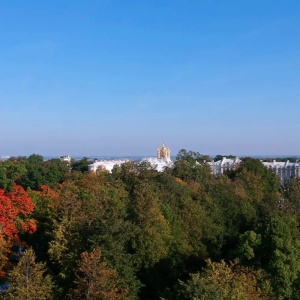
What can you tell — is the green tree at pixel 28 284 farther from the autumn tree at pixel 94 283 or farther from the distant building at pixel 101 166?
the distant building at pixel 101 166

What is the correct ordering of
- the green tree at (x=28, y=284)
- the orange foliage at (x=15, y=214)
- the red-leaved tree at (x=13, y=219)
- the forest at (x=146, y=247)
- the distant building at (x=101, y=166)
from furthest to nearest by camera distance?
1. the distant building at (x=101, y=166)
2. the orange foliage at (x=15, y=214)
3. the red-leaved tree at (x=13, y=219)
4. the forest at (x=146, y=247)
5. the green tree at (x=28, y=284)

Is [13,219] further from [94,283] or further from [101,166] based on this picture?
[101,166]

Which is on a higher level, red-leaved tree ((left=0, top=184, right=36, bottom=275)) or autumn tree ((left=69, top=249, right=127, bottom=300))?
red-leaved tree ((left=0, top=184, right=36, bottom=275))

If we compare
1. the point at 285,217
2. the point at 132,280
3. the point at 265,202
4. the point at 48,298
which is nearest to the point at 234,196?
the point at 265,202

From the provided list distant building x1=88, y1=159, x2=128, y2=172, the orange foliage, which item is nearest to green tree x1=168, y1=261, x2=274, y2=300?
the orange foliage

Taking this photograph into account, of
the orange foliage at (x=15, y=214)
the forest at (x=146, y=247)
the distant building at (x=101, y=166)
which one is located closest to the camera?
the forest at (x=146, y=247)

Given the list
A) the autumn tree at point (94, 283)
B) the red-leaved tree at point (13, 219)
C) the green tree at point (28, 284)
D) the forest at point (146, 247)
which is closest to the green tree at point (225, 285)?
the forest at point (146, 247)

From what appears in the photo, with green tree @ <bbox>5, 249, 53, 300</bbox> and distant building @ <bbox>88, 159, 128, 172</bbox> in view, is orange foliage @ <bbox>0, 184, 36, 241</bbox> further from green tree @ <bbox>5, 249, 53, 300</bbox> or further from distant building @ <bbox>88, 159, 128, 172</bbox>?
distant building @ <bbox>88, 159, 128, 172</bbox>

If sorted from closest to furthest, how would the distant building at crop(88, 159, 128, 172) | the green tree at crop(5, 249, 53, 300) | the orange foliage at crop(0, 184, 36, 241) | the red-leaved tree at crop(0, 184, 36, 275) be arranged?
the green tree at crop(5, 249, 53, 300) → the red-leaved tree at crop(0, 184, 36, 275) → the orange foliage at crop(0, 184, 36, 241) → the distant building at crop(88, 159, 128, 172)
